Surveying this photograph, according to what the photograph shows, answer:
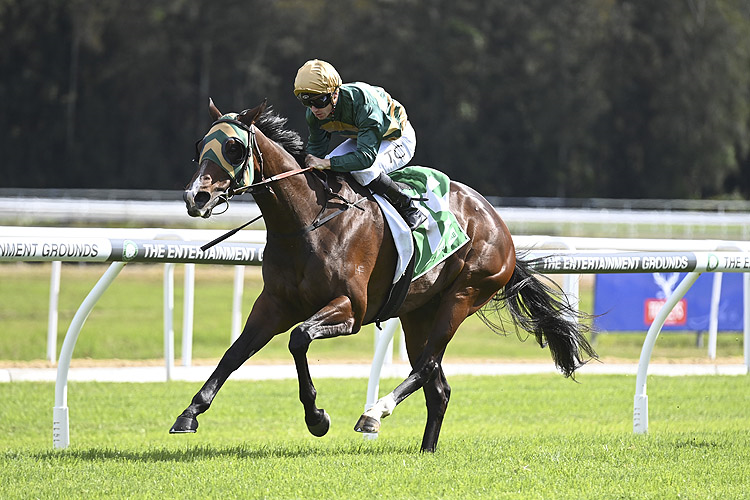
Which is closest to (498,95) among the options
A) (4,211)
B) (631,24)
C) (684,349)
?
(631,24)

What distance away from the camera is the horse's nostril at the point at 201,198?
4.16 m

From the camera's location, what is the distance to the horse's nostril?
416cm

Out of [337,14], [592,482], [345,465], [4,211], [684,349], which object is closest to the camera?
[592,482]

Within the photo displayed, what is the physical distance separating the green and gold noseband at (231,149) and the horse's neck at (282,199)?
0.20 metres

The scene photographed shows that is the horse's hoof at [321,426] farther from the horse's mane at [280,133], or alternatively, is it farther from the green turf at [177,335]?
the green turf at [177,335]

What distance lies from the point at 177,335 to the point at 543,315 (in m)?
7.32

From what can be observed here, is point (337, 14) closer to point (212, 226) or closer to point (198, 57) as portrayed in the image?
point (198, 57)

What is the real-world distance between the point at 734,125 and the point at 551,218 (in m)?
18.6

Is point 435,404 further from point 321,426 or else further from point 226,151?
point 226,151

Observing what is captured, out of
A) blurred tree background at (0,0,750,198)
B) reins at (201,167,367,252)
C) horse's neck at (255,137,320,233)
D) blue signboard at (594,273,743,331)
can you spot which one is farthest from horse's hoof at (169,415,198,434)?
blurred tree background at (0,0,750,198)

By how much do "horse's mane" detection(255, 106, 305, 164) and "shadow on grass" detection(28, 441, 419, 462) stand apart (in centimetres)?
131

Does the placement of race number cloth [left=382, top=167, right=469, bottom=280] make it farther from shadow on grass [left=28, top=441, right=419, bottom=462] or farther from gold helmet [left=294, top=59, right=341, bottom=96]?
shadow on grass [left=28, top=441, right=419, bottom=462]

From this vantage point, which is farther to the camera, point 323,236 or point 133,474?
point 323,236

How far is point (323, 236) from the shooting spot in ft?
15.4
